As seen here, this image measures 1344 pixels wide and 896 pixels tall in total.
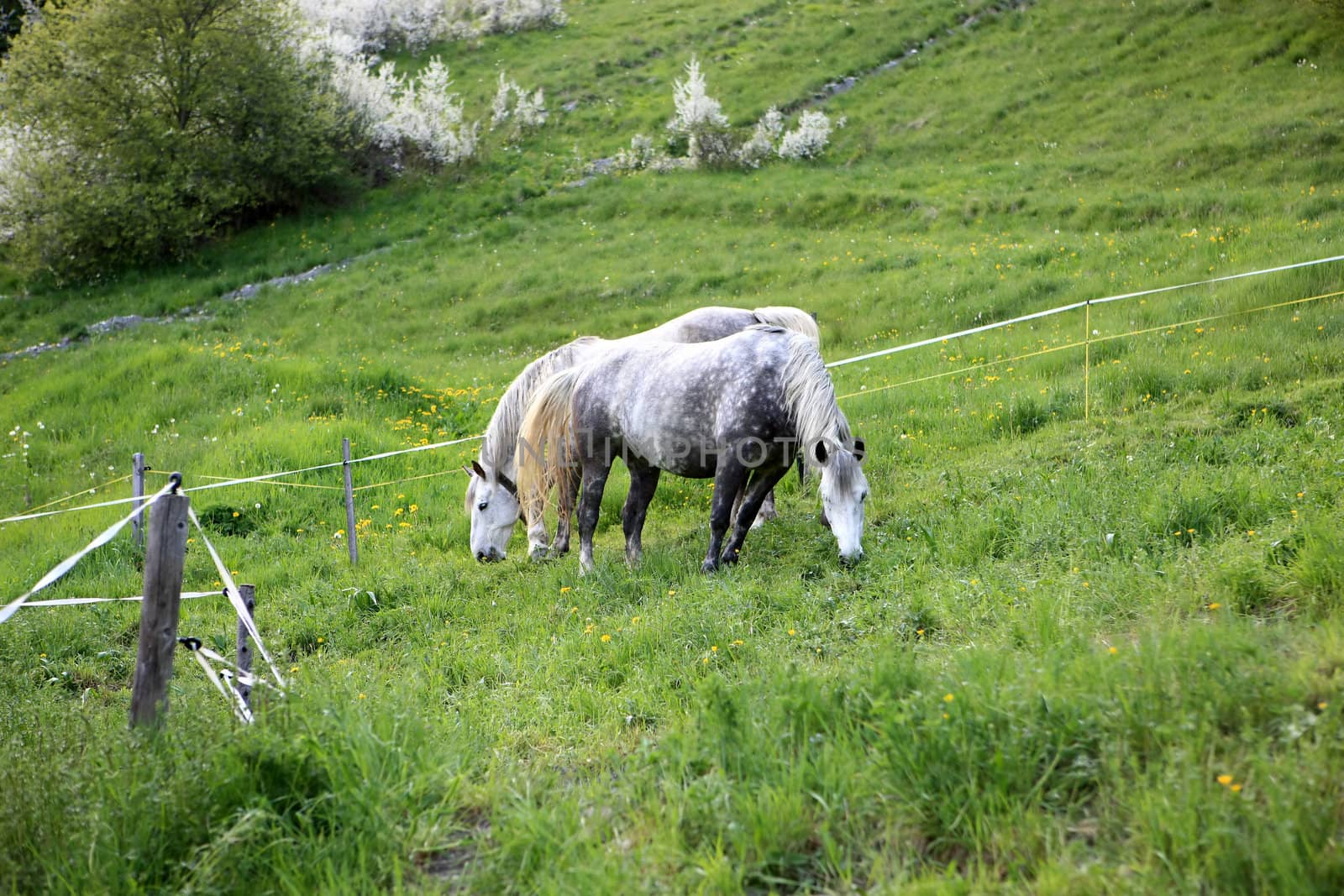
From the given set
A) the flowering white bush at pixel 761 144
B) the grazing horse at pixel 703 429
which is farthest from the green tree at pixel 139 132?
the grazing horse at pixel 703 429

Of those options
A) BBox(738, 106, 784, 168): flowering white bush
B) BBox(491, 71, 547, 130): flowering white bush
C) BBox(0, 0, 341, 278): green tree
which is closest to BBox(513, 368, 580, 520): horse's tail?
BBox(738, 106, 784, 168): flowering white bush

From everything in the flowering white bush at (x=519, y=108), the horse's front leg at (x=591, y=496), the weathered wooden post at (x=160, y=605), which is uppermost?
the flowering white bush at (x=519, y=108)

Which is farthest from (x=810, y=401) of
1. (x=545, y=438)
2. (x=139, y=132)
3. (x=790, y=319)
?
(x=139, y=132)

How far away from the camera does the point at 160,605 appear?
4.22 meters

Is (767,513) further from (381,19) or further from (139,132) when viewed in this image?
(381,19)

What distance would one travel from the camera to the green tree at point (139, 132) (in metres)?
23.0

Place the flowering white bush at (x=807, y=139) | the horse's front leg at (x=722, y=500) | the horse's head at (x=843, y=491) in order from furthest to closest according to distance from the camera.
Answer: the flowering white bush at (x=807, y=139)
the horse's front leg at (x=722, y=500)
the horse's head at (x=843, y=491)

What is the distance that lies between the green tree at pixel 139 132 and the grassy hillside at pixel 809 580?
8.95ft

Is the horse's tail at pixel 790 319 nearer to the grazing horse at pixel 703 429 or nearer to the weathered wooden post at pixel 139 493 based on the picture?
the grazing horse at pixel 703 429

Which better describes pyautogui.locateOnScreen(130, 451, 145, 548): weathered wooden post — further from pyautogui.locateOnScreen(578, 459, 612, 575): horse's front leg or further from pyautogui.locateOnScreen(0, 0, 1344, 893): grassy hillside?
pyautogui.locateOnScreen(578, 459, 612, 575): horse's front leg

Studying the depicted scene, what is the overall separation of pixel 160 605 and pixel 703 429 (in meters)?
4.29

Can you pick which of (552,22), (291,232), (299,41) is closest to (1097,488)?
(291,232)

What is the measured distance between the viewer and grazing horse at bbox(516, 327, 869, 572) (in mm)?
6969

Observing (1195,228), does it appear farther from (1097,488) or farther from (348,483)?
(348,483)
